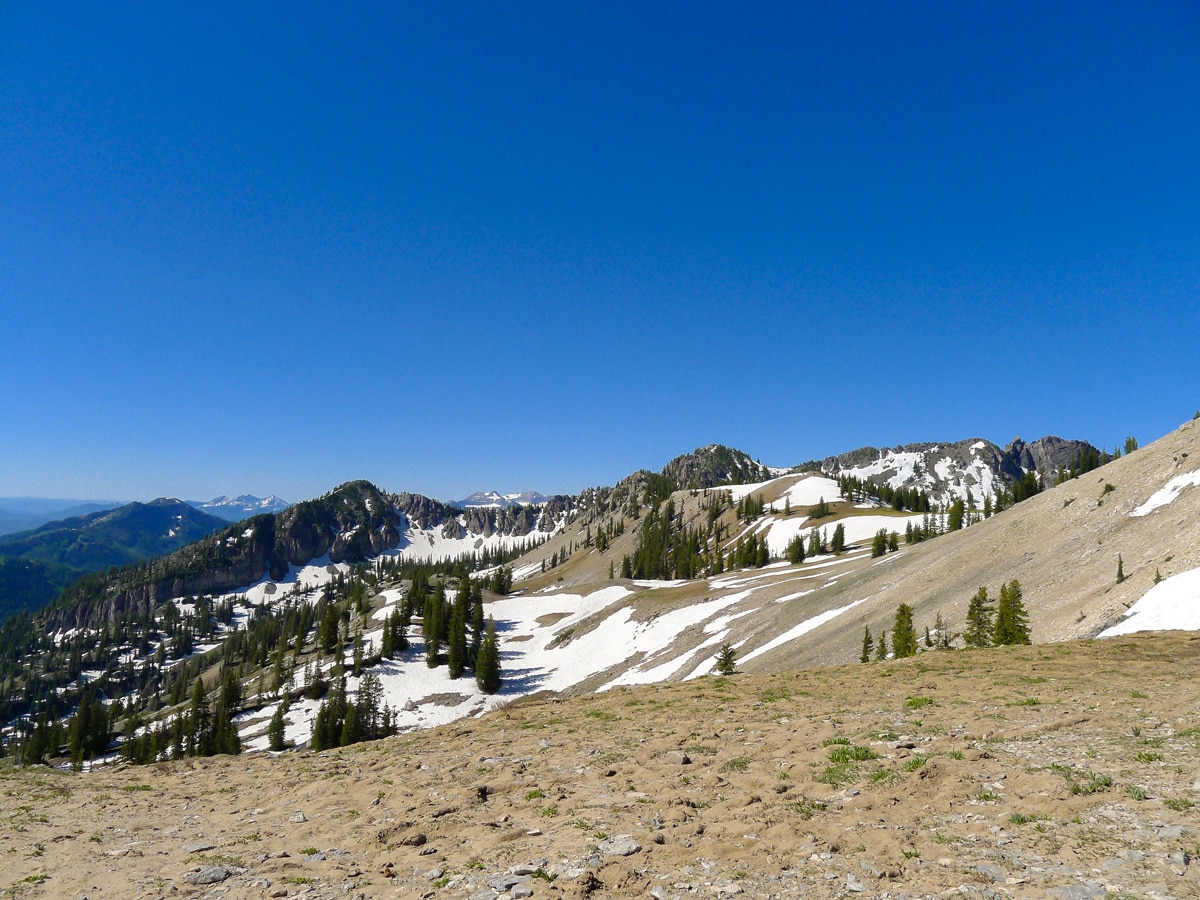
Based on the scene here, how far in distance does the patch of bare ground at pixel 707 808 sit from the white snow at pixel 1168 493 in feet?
106

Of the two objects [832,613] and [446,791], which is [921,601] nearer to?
[832,613]

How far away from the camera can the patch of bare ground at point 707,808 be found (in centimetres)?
866

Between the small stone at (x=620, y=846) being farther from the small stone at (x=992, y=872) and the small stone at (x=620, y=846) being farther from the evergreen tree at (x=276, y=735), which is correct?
the evergreen tree at (x=276, y=735)

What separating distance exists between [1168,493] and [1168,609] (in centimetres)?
2365

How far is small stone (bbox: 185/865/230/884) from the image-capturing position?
10492 millimetres

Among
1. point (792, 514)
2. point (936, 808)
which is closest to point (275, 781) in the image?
point (936, 808)

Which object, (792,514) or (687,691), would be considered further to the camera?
(792,514)

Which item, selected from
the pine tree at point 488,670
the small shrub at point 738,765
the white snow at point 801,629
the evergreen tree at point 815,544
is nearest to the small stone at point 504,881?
the small shrub at point 738,765

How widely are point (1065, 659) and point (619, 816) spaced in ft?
73.2

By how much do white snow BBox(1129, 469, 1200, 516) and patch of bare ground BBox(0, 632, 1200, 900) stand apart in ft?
106

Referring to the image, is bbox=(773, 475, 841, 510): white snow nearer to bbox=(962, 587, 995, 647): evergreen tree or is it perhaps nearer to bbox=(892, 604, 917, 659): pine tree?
bbox=(892, 604, 917, 659): pine tree

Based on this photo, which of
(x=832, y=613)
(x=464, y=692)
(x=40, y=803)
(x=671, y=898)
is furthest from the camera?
(x=464, y=692)

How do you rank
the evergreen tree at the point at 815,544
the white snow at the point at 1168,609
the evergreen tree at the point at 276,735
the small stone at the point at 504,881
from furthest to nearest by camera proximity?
the evergreen tree at the point at 815,544 < the evergreen tree at the point at 276,735 < the white snow at the point at 1168,609 < the small stone at the point at 504,881

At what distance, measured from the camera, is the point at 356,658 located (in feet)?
284
